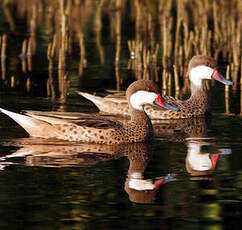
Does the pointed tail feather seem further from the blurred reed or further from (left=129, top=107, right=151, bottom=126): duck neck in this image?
the blurred reed

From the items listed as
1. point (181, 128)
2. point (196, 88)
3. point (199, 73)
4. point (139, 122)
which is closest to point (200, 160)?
point (139, 122)

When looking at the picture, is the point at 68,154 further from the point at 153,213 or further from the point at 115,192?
the point at 153,213

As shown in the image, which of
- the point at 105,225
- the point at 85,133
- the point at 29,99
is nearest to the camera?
the point at 105,225

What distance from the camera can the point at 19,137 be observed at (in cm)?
1082

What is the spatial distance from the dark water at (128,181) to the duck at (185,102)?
1.05ft

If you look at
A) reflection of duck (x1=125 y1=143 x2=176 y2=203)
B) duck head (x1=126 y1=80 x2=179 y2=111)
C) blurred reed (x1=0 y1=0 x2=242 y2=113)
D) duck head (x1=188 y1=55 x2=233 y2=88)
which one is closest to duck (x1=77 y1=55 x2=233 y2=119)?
duck head (x1=188 y1=55 x2=233 y2=88)

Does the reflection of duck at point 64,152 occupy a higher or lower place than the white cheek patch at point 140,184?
higher

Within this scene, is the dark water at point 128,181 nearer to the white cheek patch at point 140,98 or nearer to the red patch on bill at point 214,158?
the red patch on bill at point 214,158

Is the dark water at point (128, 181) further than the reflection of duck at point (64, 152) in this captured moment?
No

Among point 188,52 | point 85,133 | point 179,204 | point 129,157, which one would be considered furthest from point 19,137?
point 188,52

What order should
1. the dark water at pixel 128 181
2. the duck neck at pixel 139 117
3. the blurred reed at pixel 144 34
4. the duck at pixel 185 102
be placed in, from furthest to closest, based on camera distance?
the blurred reed at pixel 144 34
the duck at pixel 185 102
the duck neck at pixel 139 117
the dark water at pixel 128 181

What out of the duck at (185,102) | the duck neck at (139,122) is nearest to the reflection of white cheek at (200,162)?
the duck neck at (139,122)

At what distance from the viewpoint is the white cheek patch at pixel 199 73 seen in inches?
545

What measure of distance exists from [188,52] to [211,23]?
5549mm
